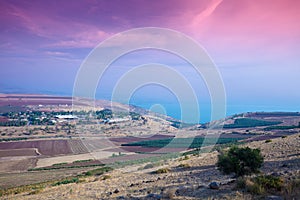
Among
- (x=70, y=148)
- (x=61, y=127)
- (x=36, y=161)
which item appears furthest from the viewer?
(x=61, y=127)

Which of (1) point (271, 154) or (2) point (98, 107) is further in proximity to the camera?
(2) point (98, 107)

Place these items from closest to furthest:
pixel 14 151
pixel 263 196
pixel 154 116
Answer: pixel 263 196
pixel 14 151
pixel 154 116

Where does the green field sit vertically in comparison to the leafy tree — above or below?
below

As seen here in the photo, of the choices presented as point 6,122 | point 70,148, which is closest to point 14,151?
point 70,148

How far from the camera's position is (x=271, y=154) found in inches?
846

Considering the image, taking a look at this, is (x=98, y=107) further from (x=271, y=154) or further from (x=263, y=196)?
(x=263, y=196)

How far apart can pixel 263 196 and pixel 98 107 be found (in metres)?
111

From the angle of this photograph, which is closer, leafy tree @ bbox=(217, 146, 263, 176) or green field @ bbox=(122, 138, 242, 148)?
leafy tree @ bbox=(217, 146, 263, 176)

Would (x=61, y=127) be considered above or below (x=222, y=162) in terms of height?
below

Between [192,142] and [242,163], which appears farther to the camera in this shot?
[192,142]

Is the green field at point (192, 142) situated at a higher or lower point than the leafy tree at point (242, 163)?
lower

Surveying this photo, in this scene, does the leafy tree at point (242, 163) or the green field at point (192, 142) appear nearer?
the leafy tree at point (242, 163)

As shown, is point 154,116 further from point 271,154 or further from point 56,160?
point 271,154

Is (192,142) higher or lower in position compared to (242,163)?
lower
